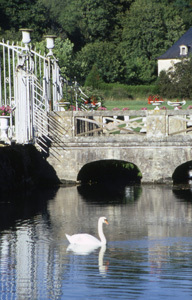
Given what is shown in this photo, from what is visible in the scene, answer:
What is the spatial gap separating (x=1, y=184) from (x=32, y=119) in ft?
9.56

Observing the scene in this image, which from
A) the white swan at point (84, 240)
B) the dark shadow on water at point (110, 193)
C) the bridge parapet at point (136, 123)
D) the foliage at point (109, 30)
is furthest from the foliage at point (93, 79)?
the white swan at point (84, 240)

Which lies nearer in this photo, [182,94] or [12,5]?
[182,94]

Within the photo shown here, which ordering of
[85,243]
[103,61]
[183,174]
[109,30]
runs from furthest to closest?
[109,30] < [103,61] < [183,174] < [85,243]

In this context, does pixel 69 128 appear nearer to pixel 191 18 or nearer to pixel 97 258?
pixel 97 258

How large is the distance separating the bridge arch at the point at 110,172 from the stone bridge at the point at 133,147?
154 centimetres

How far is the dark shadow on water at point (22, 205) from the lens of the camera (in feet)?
63.7

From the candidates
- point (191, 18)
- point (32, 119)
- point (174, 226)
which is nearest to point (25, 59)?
point (32, 119)

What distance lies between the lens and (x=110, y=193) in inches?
982

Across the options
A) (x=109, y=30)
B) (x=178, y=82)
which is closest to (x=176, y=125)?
(x=178, y=82)

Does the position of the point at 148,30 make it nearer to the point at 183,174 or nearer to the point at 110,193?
the point at 183,174

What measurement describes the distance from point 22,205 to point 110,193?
4005mm

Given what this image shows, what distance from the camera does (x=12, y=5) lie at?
7581cm

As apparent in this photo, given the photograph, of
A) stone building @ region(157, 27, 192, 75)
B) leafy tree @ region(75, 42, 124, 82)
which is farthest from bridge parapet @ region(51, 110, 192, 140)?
stone building @ region(157, 27, 192, 75)

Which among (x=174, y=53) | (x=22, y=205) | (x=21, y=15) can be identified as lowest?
(x=22, y=205)
